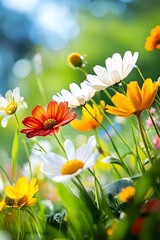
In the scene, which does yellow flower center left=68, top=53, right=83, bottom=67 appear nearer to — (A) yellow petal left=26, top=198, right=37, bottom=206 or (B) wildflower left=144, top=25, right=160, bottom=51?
(B) wildflower left=144, top=25, right=160, bottom=51

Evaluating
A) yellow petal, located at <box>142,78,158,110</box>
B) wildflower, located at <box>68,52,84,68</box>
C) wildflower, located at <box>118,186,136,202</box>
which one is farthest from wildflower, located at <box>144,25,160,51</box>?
wildflower, located at <box>118,186,136,202</box>

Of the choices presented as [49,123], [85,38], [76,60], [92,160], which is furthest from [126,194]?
[85,38]

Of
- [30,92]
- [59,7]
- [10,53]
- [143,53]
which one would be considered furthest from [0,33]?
[143,53]

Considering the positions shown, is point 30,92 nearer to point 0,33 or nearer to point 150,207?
point 0,33

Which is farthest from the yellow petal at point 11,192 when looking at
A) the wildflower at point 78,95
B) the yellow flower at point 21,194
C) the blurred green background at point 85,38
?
the blurred green background at point 85,38

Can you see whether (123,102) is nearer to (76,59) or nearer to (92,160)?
(92,160)
